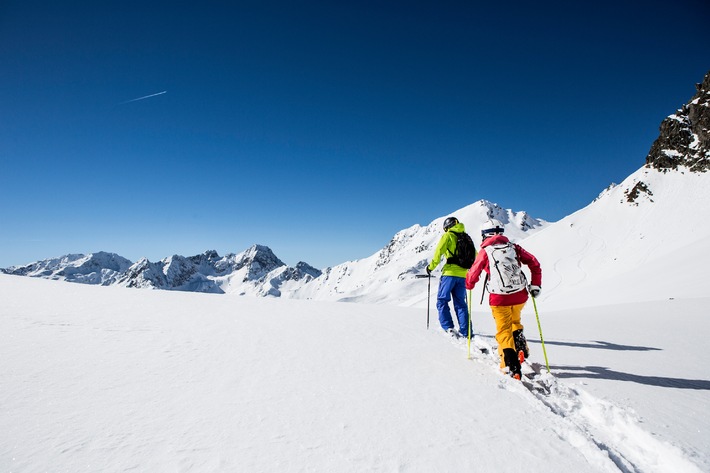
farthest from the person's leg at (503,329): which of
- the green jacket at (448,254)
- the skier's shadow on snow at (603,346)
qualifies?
the skier's shadow on snow at (603,346)

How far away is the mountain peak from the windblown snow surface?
5896 centimetres

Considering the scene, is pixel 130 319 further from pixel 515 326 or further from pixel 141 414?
pixel 515 326

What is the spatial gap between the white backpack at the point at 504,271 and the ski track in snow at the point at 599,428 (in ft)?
3.44

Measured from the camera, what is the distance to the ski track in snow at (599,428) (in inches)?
87.4

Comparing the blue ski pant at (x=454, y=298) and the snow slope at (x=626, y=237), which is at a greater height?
the snow slope at (x=626, y=237)

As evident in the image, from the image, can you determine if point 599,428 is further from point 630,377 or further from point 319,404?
point 319,404

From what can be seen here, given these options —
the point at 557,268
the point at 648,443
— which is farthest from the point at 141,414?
the point at 557,268

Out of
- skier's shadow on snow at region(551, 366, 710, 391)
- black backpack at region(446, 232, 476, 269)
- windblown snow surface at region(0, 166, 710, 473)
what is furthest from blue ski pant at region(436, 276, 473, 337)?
skier's shadow on snow at region(551, 366, 710, 391)

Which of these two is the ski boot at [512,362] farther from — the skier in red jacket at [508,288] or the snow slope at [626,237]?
the snow slope at [626,237]

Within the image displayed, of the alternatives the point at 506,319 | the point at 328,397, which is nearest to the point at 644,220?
the point at 506,319

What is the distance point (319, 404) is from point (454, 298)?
147 inches

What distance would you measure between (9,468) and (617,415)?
171 inches

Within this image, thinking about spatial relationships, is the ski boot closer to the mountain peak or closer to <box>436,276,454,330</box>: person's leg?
<box>436,276,454,330</box>: person's leg

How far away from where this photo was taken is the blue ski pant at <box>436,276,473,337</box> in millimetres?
5812
